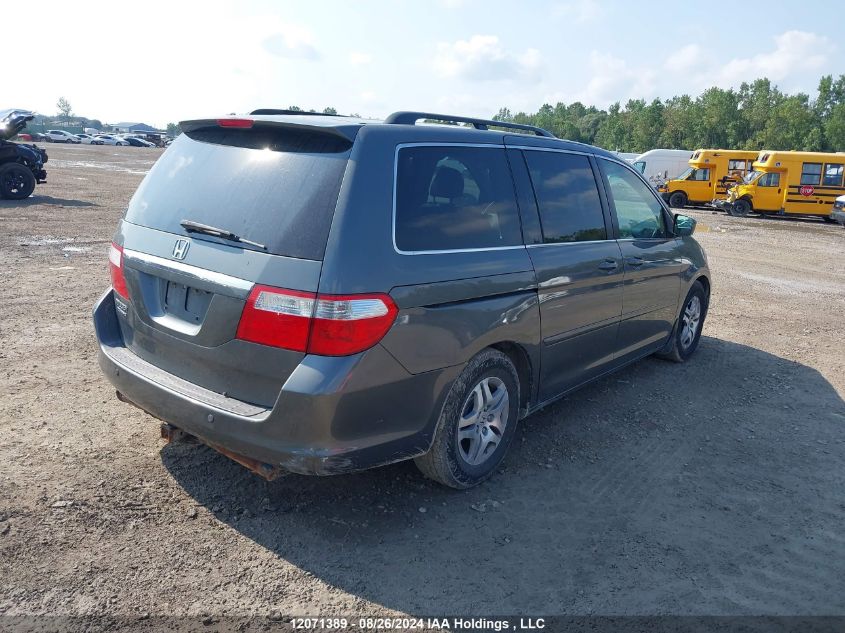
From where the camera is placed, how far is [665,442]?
4543mm

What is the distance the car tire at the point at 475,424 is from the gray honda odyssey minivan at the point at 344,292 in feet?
0.04

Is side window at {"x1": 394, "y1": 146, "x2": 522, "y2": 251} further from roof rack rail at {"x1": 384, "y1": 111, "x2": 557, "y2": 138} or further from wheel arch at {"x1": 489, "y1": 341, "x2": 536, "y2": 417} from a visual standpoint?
wheel arch at {"x1": 489, "y1": 341, "x2": 536, "y2": 417}

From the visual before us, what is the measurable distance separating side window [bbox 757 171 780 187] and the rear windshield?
2716cm

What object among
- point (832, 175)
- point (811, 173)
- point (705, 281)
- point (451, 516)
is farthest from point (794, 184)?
point (451, 516)

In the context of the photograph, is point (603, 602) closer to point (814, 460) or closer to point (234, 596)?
point (234, 596)

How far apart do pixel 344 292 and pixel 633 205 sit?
3180 millimetres

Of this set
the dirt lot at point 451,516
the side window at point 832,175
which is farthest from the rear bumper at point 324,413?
the side window at point 832,175

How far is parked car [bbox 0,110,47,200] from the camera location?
16031 millimetres

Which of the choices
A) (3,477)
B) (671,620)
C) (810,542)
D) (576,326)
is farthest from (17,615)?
(810,542)

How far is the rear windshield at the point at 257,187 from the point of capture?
2941 millimetres

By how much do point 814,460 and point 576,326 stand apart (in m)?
1.81

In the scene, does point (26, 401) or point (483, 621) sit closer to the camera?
point (483, 621)

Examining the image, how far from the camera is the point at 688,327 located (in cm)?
625

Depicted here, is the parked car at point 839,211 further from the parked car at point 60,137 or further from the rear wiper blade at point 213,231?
the parked car at point 60,137
